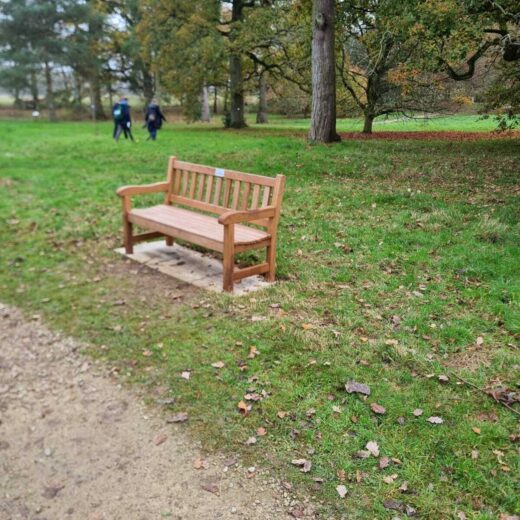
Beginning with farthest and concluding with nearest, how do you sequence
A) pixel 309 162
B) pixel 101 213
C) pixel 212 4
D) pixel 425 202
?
1. pixel 212 4
2. pixel 309 162
3. pixel 101 213
4. pixel 425 202

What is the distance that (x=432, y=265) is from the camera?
5.42 meters

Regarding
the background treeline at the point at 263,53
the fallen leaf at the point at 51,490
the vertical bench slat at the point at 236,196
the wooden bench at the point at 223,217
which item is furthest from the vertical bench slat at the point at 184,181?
the background treeline at the point at 263,53

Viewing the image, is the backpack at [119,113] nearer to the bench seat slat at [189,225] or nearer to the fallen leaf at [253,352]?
the bench seat slat at [189,225]

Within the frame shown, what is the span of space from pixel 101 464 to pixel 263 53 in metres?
21.5

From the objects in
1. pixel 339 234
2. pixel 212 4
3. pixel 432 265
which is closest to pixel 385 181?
pixel 339 234

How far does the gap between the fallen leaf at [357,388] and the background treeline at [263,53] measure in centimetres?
735

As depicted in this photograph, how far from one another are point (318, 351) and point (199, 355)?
0.91m

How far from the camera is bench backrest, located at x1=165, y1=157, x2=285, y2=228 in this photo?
5.26 meters

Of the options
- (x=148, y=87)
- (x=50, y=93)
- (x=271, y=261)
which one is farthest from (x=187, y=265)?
(x=148, y=87)

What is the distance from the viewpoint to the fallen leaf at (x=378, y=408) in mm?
3334

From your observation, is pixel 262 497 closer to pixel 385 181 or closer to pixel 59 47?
pixel 385 181

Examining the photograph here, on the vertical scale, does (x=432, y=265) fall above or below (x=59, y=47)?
below

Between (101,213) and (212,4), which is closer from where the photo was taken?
(101,213)

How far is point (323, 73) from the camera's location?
38.6ft
